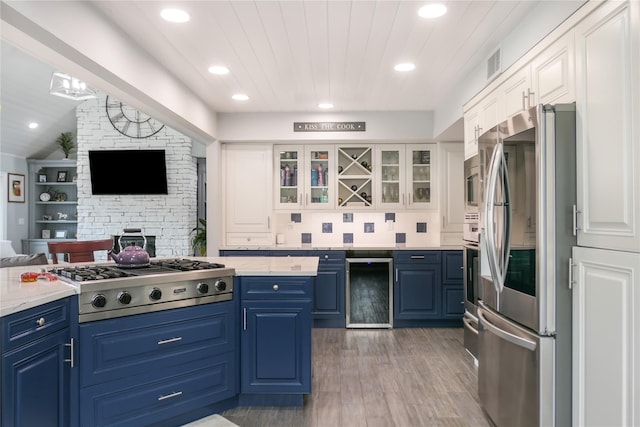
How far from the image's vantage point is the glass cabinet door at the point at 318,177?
531cm

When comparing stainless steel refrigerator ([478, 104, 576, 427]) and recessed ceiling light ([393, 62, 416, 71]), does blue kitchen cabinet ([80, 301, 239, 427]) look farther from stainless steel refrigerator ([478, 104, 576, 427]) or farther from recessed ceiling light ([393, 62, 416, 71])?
recessed ceiling light ([393, 62, 416, 71])

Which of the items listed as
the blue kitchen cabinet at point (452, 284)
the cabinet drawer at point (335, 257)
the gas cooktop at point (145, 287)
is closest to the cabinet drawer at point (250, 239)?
the cabinet drawer at point (335, 257)

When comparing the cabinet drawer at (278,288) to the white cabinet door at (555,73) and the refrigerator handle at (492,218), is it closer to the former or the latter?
the refrigerator handle at (492,218)

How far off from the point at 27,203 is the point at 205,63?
6979 mm

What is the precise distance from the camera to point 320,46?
306 cm

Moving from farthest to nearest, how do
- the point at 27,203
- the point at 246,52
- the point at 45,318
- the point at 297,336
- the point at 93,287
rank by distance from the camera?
the point at 27,203
the point at 246,52
the point at 297,336
the point at 93,287
the point at 45,318

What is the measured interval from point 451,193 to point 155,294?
385cm

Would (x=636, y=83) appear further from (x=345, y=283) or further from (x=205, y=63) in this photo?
(x=345, y=283)

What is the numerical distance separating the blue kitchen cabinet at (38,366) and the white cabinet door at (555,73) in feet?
→ 8.87

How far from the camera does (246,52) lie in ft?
10.4

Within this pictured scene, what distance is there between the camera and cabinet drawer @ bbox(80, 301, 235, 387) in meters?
2.12

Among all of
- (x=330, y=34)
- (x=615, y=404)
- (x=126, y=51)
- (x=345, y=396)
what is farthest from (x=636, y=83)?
(x=126, y=51)

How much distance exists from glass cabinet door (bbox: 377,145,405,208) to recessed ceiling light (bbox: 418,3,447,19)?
109 inches

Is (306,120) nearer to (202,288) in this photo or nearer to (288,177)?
(288,177)
